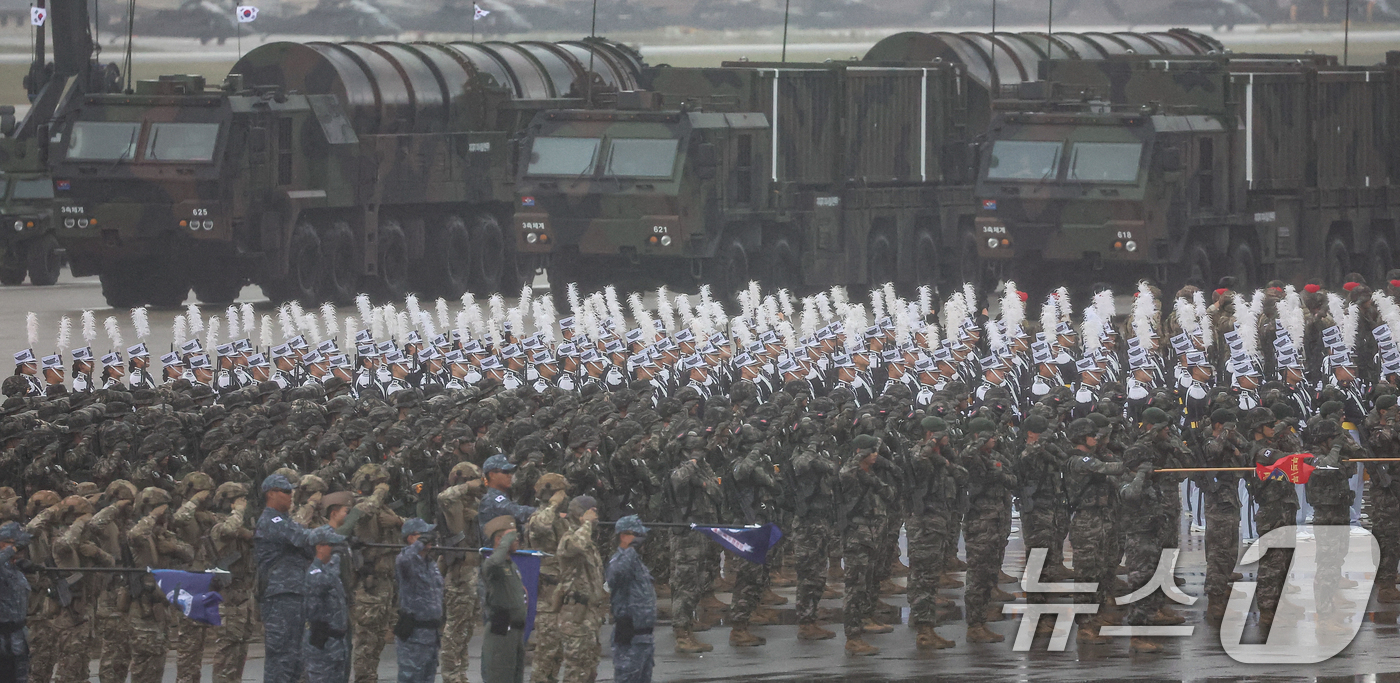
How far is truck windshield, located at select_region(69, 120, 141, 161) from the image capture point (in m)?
30.3

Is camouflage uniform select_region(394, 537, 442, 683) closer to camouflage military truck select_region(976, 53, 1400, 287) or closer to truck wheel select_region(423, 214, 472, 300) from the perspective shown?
camouflage military truck select_region(976, 53, 1400, 287)

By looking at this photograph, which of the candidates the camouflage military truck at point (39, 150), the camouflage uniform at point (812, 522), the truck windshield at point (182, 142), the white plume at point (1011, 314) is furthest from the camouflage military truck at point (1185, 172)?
the camouflage uniform at point (812, 522)

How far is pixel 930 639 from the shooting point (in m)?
14.5

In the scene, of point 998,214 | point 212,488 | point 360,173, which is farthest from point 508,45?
point 212,488

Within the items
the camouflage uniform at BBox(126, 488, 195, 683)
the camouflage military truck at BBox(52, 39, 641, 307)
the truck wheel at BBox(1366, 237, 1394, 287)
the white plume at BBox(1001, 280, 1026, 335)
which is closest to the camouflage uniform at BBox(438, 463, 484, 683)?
the camouflage uniform at BBox(126, 488, 195, 683)

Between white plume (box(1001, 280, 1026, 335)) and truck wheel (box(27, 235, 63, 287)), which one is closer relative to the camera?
white plume (box(1001, 280, 1026, 335))

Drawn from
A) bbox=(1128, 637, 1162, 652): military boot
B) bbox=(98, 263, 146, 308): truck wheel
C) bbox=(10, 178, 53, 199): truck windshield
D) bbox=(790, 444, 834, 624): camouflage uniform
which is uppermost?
bbox=(790, 444, 834, 624): camouflage uniform

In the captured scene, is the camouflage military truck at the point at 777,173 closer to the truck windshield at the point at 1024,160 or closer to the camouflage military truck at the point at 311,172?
the truck windshield at the point at 1024,160

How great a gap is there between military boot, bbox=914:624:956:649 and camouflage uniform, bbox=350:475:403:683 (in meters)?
3.18

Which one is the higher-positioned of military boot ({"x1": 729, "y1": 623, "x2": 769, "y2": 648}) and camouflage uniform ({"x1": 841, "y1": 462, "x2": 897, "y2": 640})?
camouflage uniform ({"x1": 841, "y1": 462, "x2": 897, "y2": 640})

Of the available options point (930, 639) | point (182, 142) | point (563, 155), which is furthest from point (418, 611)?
point (182, 142)

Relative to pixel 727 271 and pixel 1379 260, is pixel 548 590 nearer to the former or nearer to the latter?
pixel 727 271

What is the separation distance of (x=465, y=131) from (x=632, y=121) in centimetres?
488

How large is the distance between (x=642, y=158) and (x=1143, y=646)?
52.9 ft
